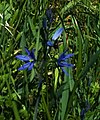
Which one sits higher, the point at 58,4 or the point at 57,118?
the point at 58,4

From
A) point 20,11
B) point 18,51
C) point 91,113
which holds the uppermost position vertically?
point 20,11

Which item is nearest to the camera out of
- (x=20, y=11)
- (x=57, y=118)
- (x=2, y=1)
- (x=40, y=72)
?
(x=40, y=72)

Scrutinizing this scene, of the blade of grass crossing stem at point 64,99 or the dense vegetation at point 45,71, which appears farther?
the blade of grass crossing stem at point 64,99

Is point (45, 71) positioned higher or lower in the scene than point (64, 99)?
higher

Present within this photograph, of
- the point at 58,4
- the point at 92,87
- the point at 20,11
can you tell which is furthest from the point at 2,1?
the point at 92,87

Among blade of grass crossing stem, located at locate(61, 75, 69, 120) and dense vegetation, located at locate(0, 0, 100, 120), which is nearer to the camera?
dense vegetation, located at locate(0, 0, 100, 120)

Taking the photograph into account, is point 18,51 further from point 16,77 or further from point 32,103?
point 32,103

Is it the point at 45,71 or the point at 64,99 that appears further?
the point at 64,99

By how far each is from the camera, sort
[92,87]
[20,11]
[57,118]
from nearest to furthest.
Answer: [57,118], [92,87], [20,11]
